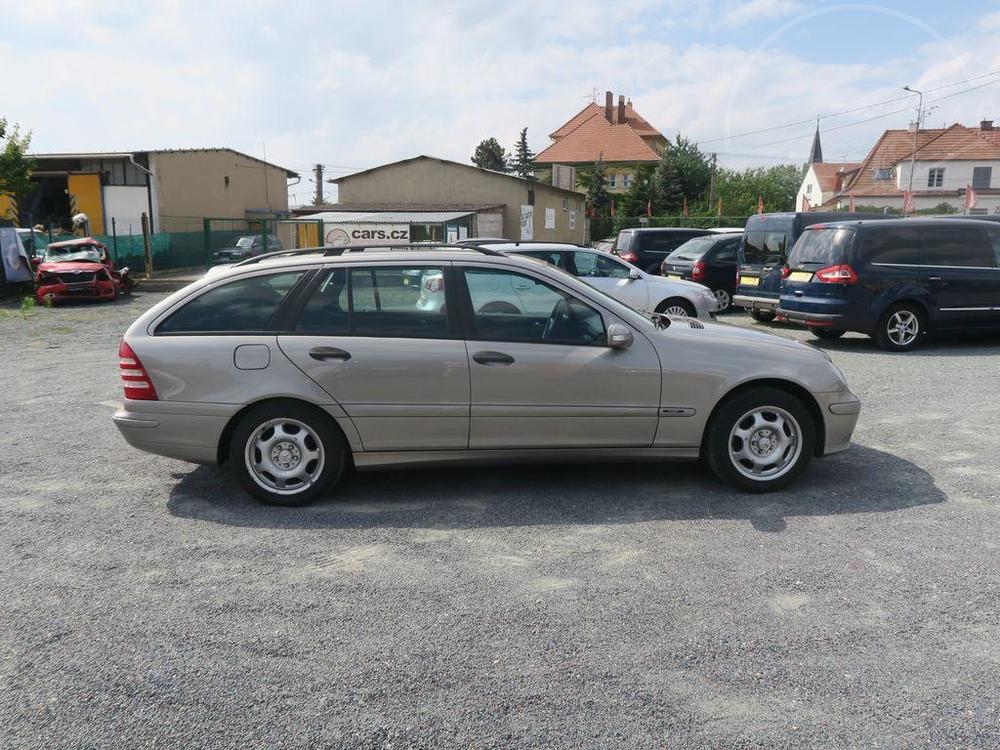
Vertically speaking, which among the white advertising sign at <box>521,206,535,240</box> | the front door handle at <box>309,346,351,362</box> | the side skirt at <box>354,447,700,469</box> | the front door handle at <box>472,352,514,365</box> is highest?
the white advertising sign at <box>521,206,535,240</box>

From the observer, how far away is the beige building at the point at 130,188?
3594 cm

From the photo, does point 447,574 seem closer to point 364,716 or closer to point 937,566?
point 364,716

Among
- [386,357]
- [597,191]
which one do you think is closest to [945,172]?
[597,191]

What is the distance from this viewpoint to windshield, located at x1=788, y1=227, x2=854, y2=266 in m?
11.2

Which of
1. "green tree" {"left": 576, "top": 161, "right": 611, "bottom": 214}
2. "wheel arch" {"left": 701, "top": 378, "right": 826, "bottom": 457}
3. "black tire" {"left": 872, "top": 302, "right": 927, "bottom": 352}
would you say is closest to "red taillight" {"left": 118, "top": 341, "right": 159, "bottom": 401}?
"wheel arch" {"left": 701, "top": 378, "right": 826, "bottom": 457}

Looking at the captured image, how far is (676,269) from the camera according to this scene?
17.2 meters

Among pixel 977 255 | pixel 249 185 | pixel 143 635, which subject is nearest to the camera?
pixel 143 635

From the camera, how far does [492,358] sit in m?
5.00

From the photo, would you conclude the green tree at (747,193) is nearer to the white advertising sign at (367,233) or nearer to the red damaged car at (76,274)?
the white advertising sign at (367,233)

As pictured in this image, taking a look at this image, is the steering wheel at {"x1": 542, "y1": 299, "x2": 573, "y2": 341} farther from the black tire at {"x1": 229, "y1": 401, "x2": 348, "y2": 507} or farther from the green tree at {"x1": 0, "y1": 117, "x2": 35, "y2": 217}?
the green tree at {"x1": 0, "y1": 117, "x2": 35, "y2": 217}

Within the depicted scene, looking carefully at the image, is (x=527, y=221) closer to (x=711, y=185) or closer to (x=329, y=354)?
(x=711, y=185)

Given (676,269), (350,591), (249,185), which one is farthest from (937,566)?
(249,185)

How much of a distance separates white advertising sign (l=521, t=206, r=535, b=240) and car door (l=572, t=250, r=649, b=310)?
2792cm

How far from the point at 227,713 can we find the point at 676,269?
1533 centimetres
